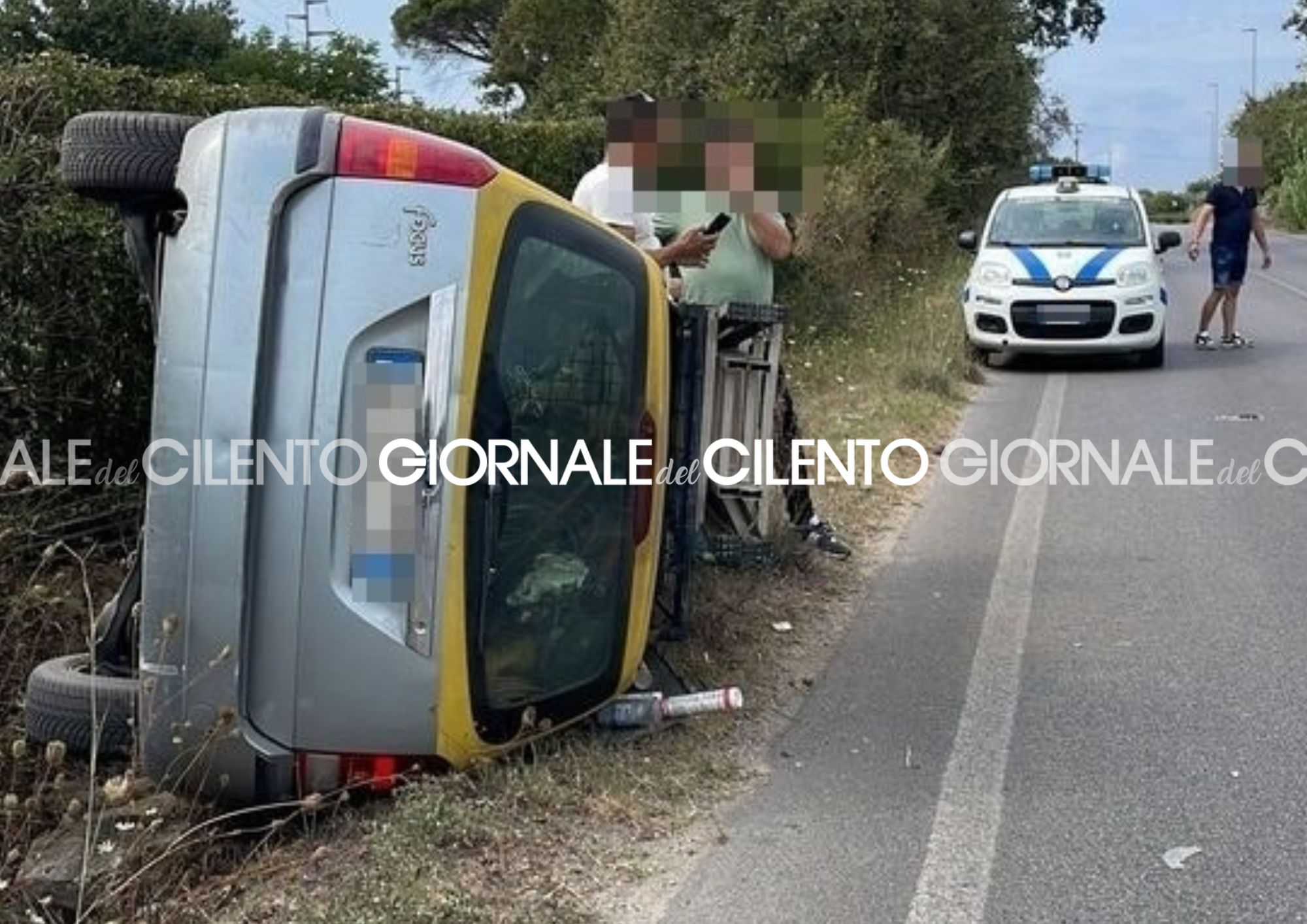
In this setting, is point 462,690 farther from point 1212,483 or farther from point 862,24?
point 862,24

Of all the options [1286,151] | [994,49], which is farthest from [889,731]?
[1286,151]

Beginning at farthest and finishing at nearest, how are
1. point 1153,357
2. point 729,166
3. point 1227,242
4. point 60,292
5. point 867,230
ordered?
point 867,230 < point 1227,242 < point 1153,357 < point 729,166 < point 60,292

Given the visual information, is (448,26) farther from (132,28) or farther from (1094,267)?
(1094,267)

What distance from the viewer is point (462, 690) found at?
3820 millimetres

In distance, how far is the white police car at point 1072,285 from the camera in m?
14.4

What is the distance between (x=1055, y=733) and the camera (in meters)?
4.98

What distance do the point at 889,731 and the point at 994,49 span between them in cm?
2234

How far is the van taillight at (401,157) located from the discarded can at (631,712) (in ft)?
5.23

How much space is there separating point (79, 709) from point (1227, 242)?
544 inches

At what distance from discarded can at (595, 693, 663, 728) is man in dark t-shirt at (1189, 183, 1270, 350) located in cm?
1236

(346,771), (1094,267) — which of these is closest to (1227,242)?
(1094,267)

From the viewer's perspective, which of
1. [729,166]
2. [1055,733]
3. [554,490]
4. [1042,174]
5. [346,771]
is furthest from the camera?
[1042,174]

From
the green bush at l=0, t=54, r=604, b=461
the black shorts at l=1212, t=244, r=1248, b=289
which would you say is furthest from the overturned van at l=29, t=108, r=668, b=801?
the black shorts at l=1212, t=244, r=1248, b=289

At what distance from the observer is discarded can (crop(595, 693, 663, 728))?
4.57 metres
